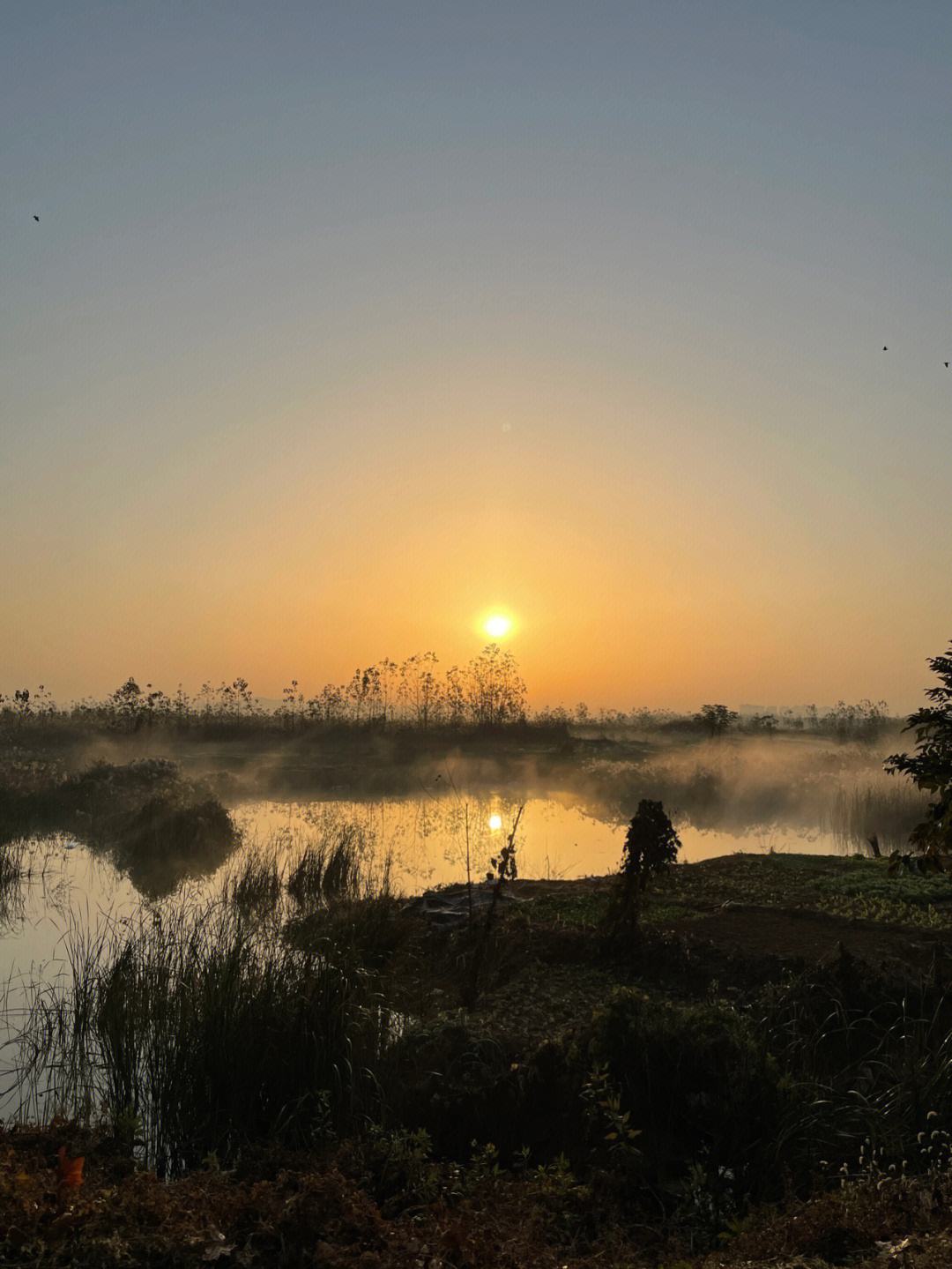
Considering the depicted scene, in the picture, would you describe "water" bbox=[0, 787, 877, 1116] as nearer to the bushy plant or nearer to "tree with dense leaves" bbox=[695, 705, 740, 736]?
the bushy plant

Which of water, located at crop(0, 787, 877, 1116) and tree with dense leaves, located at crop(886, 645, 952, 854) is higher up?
tree with dense leaves, located at crop(886, 645, 952, 854)

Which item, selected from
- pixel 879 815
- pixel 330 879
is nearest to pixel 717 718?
pixel 879 815

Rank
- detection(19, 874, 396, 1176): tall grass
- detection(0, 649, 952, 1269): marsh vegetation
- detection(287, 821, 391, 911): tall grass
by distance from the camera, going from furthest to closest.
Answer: detection(287, 821, 391, 911): tall grass < detection(19, 874, 396, 1176): tall grass < detection(0, 649, 952, 1269): marsh vegetation

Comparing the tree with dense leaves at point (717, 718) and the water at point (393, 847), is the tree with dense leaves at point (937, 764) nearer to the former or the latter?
the water at point (393, 847)

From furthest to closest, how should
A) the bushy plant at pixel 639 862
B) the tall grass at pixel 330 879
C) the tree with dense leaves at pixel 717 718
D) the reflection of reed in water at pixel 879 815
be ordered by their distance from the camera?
the tree with dense leaves at pixel 717 718
the reflection of reed in water at pixel 879 815
the tall grass at pixel 330 879
the bushy plant at pixel 639 862

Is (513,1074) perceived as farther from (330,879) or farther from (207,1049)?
(330,879)

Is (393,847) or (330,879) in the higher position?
(330,879)

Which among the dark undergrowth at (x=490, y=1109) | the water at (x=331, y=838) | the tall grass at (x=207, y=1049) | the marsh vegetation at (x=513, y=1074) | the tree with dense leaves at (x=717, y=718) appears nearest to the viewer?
the dark undergrowth at (x=490, y=1109)

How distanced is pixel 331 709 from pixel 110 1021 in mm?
34993

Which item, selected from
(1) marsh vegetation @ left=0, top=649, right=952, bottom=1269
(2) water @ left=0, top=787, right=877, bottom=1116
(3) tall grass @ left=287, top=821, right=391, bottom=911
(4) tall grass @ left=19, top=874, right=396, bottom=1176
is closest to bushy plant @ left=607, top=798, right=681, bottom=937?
(1) marsh vegetation @ left=0, top=649, right=952, bottom=1269

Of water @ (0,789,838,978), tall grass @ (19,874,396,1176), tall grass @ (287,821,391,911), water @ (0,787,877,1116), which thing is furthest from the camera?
tall grass @ (287,821,391,911)

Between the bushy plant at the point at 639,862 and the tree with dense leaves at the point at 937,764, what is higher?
the tree with dense leaves at the point at 937,764

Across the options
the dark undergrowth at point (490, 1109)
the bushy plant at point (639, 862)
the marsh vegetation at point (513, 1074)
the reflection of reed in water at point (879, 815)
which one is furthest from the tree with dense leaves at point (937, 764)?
the reflection of reed in water at point (879, 815)

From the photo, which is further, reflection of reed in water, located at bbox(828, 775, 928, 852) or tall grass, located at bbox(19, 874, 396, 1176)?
reflection of reed in water, located at bbox(828, 775, 928, 852)
